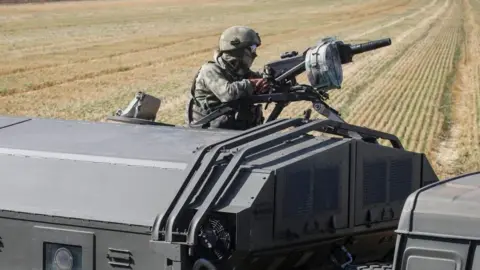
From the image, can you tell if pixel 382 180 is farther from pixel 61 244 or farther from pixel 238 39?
pixel 61 244

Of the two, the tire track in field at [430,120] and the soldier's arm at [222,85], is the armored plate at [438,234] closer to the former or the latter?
the soldier's arm at [222,85]

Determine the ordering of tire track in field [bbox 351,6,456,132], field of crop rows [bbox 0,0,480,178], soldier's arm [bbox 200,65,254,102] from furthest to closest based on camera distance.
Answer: field of crop rows [bbox 0,0,480,178]
tire track in field [bbox 351,6,456,132]
soldier's arm [bbox 200,65,254,102]

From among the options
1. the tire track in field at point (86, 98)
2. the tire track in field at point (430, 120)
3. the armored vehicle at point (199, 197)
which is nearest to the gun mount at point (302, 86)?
the armored vehicle at point (199, 197)

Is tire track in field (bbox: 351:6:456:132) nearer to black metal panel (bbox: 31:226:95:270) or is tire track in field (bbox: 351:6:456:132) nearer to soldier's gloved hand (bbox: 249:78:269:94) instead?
soldier's gloved hand (bbox: 249:78:269:94)

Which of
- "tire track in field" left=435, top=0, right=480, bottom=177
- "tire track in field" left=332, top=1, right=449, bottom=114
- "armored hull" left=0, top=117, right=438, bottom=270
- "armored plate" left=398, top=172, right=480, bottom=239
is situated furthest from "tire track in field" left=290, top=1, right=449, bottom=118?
"armored plate" left=398, top=172, right=480, bottom=239

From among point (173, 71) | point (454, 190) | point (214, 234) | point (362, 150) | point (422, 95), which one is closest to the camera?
point (454, 190)

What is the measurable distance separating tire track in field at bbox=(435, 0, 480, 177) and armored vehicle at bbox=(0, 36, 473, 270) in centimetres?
848

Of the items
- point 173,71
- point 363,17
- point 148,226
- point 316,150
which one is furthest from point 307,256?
point 363,17

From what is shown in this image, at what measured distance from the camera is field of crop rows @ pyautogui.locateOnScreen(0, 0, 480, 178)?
73.7ft

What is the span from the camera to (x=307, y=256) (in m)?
7.12

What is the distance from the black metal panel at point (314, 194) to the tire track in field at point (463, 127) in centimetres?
875

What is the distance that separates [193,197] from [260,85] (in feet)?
7.93

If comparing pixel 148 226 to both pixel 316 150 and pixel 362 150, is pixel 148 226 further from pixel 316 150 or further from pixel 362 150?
pixel 362 150

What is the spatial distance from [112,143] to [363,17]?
2253 inches
